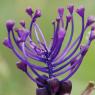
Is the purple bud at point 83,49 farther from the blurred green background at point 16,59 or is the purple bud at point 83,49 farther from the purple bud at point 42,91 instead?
the blurred green background at point 16,59

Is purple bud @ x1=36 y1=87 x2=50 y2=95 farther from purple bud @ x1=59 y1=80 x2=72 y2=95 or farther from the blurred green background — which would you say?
the blurred green background

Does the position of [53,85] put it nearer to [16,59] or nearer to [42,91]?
[42,91]

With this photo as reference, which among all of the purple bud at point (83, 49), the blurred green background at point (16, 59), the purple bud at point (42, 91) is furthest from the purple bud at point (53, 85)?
the blurred green background at point (16, 59)

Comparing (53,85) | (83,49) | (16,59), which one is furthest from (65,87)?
(16,59)

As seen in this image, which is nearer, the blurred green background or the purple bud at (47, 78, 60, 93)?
the purple bud at (47, 78, 60, 93)

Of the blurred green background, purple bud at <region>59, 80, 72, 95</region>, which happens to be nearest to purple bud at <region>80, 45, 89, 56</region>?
purple bud at <region>59, 80, 72, 95</region>

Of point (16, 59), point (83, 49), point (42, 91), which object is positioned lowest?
point (16, 59)

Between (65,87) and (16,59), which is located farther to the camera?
(16,59)

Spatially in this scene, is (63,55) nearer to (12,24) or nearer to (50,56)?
(50,56)

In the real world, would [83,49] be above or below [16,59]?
above
